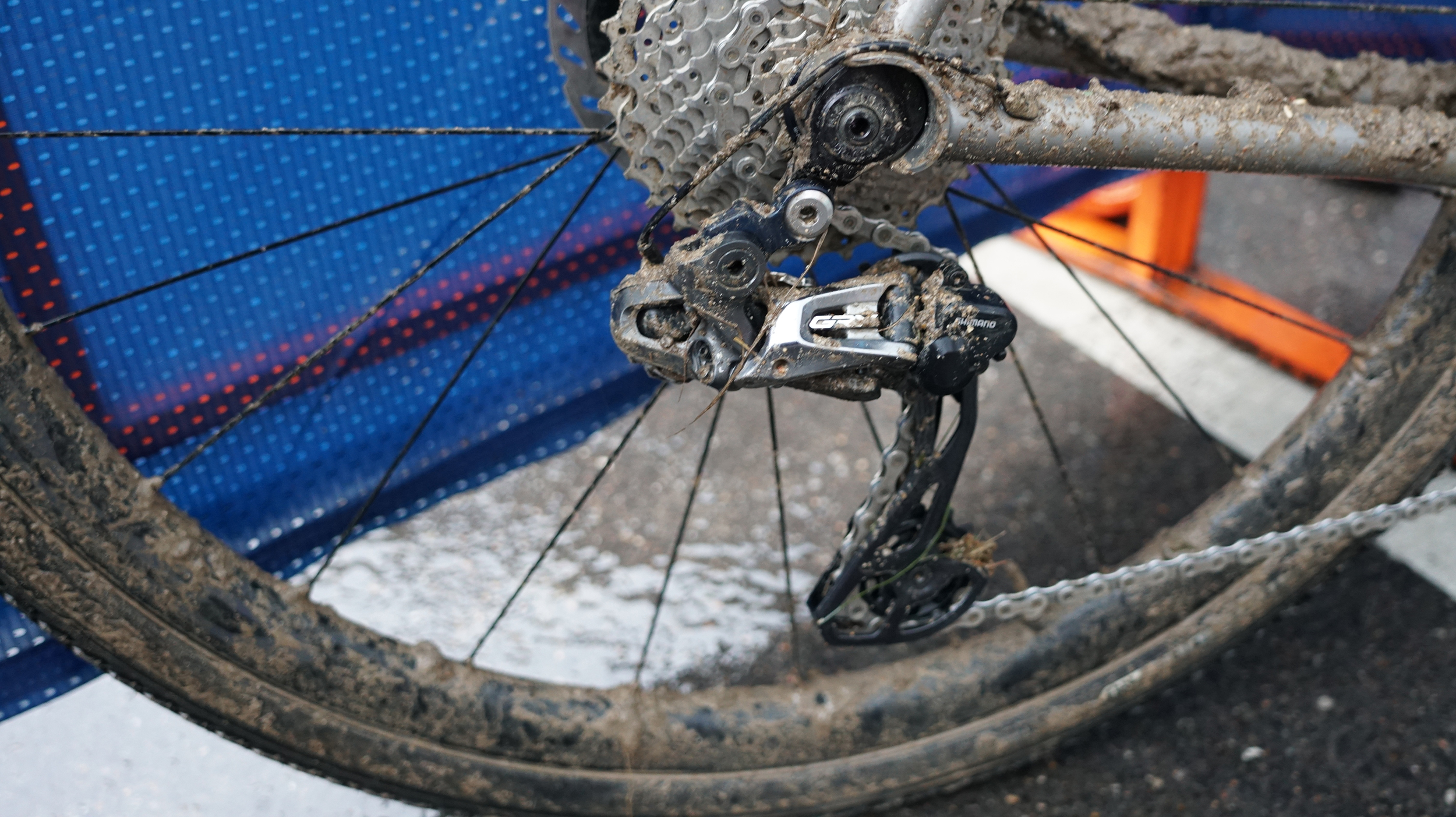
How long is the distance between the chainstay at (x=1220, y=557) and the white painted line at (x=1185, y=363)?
38 cm

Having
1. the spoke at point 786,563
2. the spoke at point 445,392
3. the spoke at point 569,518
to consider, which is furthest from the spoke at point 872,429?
the spoke at point 445,392

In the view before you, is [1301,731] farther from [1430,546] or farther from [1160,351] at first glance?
[1160,351]

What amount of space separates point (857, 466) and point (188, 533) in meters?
0.83

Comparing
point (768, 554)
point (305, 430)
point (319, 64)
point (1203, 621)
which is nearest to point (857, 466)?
point (768, 554)

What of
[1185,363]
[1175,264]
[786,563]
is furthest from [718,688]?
[1175,264]

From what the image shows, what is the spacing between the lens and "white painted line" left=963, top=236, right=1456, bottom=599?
1.26m

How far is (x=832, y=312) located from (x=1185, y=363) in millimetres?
1089

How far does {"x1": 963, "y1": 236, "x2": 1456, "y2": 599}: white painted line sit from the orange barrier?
0.9 inches

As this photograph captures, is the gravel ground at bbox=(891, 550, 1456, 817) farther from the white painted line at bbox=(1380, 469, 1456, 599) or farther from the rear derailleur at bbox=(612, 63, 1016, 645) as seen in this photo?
the rear derailleur at bbox=(612, 63, 1016, 645)

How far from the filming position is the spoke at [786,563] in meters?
0.98

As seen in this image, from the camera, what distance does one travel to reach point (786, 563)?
1029mm

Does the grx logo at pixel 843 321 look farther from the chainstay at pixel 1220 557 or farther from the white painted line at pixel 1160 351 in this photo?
the white painted line at pixel 1160 351

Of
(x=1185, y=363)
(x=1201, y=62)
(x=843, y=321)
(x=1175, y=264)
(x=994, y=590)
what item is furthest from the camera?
(x=1175, y=264)

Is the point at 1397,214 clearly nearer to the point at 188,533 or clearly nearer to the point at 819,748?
the point at 819,748
